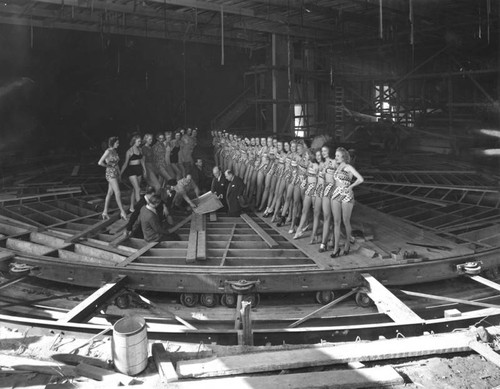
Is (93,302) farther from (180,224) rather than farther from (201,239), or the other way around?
(180,224)

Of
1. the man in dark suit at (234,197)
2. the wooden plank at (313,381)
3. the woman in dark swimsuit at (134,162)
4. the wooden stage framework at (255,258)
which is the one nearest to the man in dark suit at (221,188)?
the man in dark suit at (234,197)

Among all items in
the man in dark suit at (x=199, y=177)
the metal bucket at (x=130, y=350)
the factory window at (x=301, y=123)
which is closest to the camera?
the metal bucket at (x=130, y=350)

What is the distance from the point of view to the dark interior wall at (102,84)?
24.1m

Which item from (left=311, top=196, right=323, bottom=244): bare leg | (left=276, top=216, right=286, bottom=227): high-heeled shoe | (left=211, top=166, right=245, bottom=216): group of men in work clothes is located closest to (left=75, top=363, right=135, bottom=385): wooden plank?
(left=311, top=196, right=323, bottom=244): bare leg

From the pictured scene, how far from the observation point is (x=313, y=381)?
15.7 feet

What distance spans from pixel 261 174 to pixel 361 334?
6.44 meters

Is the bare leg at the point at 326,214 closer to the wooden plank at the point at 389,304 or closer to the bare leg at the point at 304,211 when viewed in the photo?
the bare leg at the point at 304,211

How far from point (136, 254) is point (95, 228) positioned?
2.26 metres

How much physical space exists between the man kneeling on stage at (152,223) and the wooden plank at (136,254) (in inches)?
7.1

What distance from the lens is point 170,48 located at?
27.5 metres

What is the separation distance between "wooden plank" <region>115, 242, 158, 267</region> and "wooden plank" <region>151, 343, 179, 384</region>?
328 centimetres

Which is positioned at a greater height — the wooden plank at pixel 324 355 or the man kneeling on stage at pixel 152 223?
the man kneeling on stage at pixel 152 223

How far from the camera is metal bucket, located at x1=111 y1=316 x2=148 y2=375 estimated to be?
4.97 meters

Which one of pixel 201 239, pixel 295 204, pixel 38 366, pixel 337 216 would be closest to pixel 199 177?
pixel 295 204
